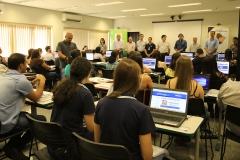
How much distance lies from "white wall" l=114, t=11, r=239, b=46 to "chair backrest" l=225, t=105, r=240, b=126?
9.62 metres

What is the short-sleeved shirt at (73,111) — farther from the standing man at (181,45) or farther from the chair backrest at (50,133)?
the standing man at (181,45)

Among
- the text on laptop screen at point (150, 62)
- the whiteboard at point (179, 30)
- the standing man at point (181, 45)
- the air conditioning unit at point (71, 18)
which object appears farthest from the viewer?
the whiteboard at point (179, 30)

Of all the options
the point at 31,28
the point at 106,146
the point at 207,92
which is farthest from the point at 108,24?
the point at 106,146

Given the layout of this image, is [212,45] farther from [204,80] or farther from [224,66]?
[204,80]

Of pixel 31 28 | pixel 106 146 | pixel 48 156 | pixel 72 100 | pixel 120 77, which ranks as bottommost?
pixel 48 156

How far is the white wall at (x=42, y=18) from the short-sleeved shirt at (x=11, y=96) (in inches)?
296

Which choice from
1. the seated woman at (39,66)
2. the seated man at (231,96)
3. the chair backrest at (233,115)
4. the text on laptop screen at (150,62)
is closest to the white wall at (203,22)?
the text on laptop screen at (150,62)

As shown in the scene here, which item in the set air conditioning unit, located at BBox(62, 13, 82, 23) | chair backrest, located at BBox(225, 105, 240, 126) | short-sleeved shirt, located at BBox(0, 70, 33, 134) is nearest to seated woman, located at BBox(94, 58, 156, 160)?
short-sleeved shirt, located at BBox(0, 70, 33, 134)

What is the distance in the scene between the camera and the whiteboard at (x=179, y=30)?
11.8m

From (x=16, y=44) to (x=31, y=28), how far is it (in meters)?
1.00

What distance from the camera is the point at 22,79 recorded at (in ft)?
7.95

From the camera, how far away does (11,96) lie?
93.2 inches

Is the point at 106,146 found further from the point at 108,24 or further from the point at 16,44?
the point at 108,24

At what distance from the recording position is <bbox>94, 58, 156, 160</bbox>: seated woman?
4.72ft
